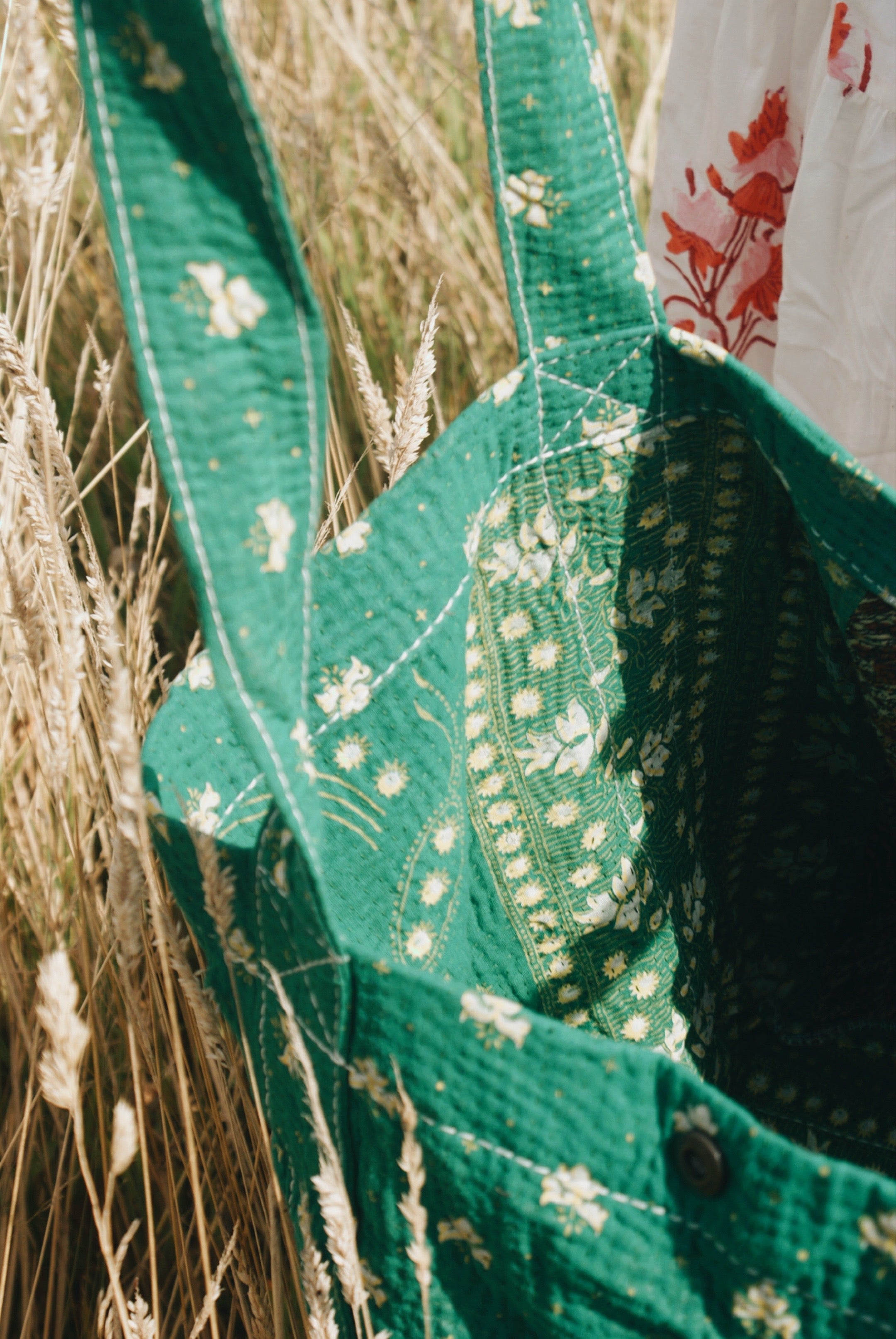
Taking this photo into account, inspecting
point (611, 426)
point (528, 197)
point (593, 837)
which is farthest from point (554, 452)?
point (593, 837)

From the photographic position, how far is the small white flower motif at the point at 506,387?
0.53 meters

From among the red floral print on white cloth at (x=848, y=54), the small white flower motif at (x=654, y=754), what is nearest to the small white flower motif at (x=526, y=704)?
the small white flower motif at (x=654, y=754)

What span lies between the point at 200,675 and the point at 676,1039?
1.56 ft

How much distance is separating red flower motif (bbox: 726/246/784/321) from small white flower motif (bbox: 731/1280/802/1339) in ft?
2.81

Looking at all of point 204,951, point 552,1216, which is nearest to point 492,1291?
point 552,1216

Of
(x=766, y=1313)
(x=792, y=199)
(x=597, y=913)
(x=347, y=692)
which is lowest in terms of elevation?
(x=597, y=913)

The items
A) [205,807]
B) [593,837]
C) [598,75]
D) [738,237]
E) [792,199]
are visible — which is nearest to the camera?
[205,807]

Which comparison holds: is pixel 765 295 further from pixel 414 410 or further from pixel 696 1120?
pixel 696 1120

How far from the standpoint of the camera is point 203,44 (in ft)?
0.95

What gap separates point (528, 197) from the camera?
1.72 feet

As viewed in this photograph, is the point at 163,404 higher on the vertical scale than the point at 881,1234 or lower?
higher

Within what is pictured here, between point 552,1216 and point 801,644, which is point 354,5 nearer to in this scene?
point 801,644

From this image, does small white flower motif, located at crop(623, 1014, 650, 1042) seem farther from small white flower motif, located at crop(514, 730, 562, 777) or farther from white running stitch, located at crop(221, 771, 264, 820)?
white running stitch, located at crop(221, 771, 264, 820)

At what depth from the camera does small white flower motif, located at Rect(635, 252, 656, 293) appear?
1.79 feet
